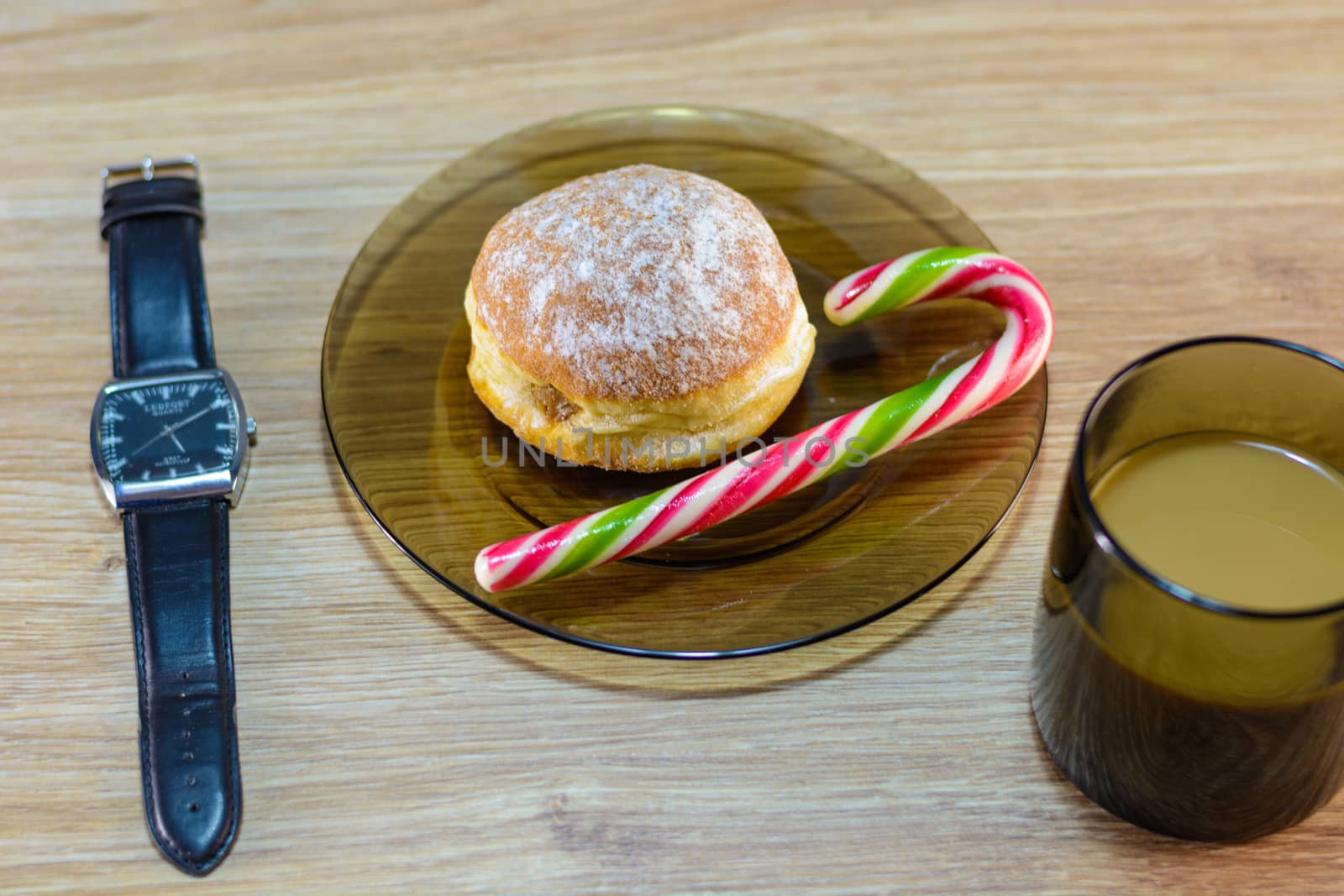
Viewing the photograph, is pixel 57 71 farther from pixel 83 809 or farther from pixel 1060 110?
pixel 1060 110

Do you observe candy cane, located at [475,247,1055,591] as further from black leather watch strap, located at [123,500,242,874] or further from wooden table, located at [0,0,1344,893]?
black leather watch strap, located at [123,500,242,874]

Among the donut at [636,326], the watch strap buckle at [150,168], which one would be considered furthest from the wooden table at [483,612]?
the donut at [636,326]

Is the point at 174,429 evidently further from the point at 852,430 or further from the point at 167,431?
the point at 852,430

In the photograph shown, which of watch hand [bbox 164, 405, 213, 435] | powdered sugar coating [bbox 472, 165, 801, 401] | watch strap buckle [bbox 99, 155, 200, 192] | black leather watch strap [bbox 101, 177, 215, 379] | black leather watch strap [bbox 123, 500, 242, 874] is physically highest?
powdered sugar coating [bbox 472, 165, 801, 401]

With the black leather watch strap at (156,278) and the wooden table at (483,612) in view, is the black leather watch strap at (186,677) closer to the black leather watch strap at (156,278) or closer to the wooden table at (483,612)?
the wooden table at (483,612)

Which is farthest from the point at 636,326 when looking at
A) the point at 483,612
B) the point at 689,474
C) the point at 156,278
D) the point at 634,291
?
the point at 156,278

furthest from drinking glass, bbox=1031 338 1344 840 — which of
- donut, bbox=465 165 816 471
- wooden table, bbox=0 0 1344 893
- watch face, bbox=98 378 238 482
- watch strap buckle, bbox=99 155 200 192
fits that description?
watch strap buckle, bbox=99 155 200 192
